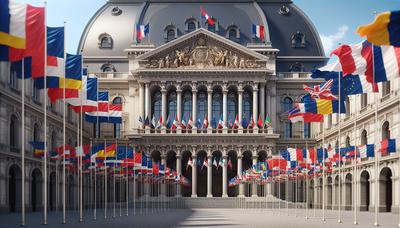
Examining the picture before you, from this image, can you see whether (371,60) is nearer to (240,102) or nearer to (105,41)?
(240,102)

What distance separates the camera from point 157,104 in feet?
408

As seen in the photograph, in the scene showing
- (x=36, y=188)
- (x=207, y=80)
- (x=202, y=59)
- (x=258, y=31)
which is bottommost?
(x=36, y=188)

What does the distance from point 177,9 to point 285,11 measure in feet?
63.6

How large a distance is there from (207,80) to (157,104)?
34.3 feet

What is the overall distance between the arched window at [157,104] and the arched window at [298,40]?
25.6 m

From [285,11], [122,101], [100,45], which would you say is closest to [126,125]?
[122,101]

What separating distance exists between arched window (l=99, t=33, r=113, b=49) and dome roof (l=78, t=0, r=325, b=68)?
0.83ft

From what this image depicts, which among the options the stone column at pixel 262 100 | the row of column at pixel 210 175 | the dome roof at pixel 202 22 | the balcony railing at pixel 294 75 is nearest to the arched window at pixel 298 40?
the dome roof at pixel 202 22

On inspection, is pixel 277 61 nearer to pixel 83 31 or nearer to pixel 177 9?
pixel 177 9

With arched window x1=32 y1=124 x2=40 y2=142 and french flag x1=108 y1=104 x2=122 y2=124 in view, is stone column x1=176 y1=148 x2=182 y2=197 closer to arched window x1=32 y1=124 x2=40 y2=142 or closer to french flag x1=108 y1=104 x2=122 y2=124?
arched window x1=32 y1=124 x2=40 y2=142

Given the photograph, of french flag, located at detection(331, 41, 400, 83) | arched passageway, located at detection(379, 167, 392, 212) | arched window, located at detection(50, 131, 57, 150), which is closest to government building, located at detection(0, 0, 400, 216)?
arched window, located at detection(50, 131, 57, 150)

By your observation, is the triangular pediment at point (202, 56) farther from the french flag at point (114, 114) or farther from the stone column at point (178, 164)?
the french flag at point (114, 114)

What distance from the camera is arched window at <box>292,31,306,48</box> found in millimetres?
127625

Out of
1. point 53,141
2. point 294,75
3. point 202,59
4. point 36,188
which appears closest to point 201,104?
point 202,59
